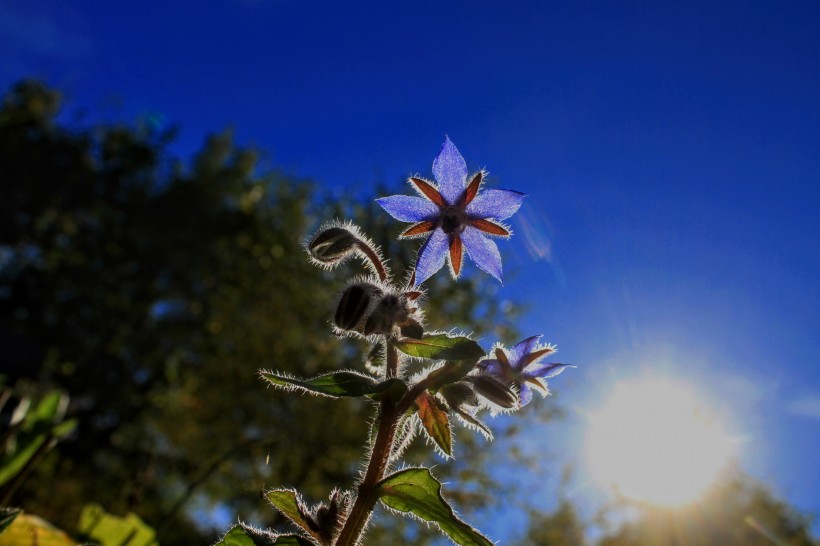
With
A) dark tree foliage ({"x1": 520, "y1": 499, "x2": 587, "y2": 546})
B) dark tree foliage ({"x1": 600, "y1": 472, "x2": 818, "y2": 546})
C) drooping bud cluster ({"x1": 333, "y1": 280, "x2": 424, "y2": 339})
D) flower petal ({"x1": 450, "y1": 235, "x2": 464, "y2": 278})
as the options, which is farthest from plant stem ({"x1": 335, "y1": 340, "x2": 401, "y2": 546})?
dark tree foliage ({"x1": 600, "y1": 472, "x2": 818, "y2": 546})

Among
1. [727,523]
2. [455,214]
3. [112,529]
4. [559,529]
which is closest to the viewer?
[455,214]

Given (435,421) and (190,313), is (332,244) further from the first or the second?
(190,313)

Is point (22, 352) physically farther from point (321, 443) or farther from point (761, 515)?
point (761, 515)

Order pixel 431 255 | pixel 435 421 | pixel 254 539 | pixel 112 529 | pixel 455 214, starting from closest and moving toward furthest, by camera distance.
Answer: pixel 254 539
pixel 435 421
pixel 431 255
pixel 455 214
pixel 112 529

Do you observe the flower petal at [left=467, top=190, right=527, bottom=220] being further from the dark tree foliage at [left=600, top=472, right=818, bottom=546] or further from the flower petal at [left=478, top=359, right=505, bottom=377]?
the dark tree foliage at [left=600, top=472, right=818, bottom=546]

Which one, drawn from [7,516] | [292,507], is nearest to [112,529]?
[7,516]

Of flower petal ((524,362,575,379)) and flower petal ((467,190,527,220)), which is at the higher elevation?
flower petal ((467,190,527,220))
